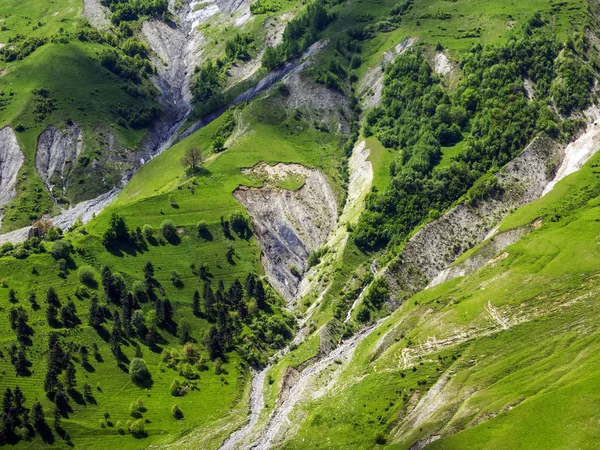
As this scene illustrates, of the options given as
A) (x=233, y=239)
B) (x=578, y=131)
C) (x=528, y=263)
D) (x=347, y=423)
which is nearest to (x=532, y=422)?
(x=347, y=423)

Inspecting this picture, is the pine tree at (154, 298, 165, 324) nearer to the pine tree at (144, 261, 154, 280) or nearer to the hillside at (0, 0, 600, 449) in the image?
the hillside at (0, 0, 600, 449)

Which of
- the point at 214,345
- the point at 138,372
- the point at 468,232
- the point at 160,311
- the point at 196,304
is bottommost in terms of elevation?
the point at 468,232

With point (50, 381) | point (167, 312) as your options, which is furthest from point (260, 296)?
point (50, 381)

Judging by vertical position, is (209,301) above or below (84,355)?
below

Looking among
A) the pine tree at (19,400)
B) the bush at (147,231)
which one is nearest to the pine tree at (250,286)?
the bush at (147,231)

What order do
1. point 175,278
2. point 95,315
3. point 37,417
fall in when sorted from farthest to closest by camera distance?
→ point 175,278
point 95,315
point 37,417

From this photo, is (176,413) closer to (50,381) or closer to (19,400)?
(50,381)

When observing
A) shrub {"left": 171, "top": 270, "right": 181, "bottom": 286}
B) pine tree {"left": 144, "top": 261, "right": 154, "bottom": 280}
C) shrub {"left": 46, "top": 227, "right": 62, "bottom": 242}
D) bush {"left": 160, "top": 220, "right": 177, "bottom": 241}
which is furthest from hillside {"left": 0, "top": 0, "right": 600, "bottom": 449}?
shrub {"left": 46, "top": 227, "right": 62, "bottom": 242}
